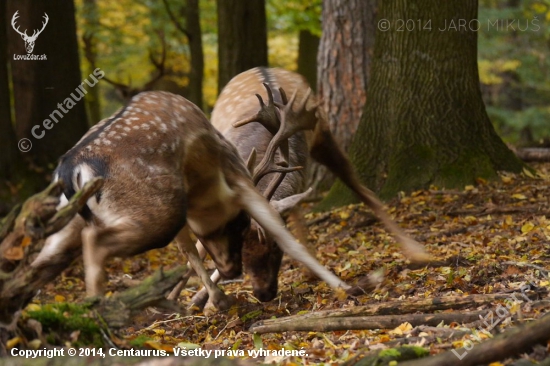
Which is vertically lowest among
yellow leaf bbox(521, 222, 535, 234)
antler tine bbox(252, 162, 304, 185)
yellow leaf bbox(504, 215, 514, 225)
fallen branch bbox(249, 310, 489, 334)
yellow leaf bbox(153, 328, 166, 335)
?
yellow leaf bbox(153, 328, 166, 335)

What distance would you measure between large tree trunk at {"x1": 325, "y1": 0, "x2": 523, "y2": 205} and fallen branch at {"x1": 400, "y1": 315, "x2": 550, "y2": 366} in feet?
16.7

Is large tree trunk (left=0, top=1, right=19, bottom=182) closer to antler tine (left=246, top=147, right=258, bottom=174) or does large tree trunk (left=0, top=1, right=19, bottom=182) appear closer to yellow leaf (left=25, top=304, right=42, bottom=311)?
antler tine (left=246, top=147, right=258, bottom=174)

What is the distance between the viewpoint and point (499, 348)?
3527mm

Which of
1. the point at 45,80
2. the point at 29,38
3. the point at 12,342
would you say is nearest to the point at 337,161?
the point at 12,342

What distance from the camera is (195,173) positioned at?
18.5 feet

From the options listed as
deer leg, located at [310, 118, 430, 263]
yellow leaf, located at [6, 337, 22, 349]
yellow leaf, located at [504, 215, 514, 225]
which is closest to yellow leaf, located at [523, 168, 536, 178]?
yellow leaf, located at [504, 215, 514, 225]

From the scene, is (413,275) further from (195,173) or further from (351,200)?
(351,200)

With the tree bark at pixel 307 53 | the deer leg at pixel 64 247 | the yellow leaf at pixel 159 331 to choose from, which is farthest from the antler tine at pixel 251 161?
the tree bark at pixel 307 53

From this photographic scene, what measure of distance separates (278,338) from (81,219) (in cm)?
150

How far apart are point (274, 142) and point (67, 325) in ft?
10.5

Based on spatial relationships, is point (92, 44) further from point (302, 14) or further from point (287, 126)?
point (287, 126)

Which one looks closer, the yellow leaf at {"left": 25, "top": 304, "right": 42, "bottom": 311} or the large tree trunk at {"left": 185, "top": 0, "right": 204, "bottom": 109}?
the yellow leaf at {"left": 25, "top": 304, "right": 42, "bottom": 311}

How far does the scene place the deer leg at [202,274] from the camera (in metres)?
6.20

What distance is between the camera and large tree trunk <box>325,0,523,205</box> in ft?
28.7
